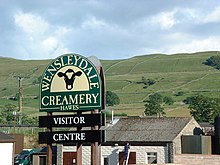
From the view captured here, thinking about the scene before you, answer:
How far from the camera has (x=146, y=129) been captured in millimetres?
39812

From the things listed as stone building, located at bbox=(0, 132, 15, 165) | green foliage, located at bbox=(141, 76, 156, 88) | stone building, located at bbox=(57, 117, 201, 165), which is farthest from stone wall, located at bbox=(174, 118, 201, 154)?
green foliage, located at bbox=(141, 76, 156, 88)

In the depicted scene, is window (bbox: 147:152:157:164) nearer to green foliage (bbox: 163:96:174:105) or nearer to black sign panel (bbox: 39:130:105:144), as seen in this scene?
black sign panel (bbox: 39:130:105:144)

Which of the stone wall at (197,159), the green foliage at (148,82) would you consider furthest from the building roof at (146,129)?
the green foliage at (148,82)

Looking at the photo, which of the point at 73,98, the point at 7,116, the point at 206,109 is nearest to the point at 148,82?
the point at 206,109

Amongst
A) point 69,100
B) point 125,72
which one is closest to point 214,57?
point 125,72

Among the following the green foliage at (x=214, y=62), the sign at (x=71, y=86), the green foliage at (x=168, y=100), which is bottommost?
the sign at (x=71, y=86)

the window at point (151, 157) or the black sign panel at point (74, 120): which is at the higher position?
the black sign panel at point (74, 120)

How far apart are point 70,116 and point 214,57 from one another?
586 feet

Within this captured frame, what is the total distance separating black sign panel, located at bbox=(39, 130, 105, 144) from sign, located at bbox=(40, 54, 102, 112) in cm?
101

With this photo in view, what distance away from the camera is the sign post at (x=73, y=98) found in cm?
2109

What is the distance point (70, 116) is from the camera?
70.0 ft

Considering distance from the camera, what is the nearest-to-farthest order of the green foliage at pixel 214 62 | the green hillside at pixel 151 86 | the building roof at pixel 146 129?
1. the building roof at pixel 146 129
2. the green hillside at pixel 151 86
3. the green foliage at pixel 214 62

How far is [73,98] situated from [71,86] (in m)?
0.56

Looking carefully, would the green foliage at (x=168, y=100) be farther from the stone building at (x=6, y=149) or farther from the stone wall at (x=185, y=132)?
the stone building at (x=6, y=149)
